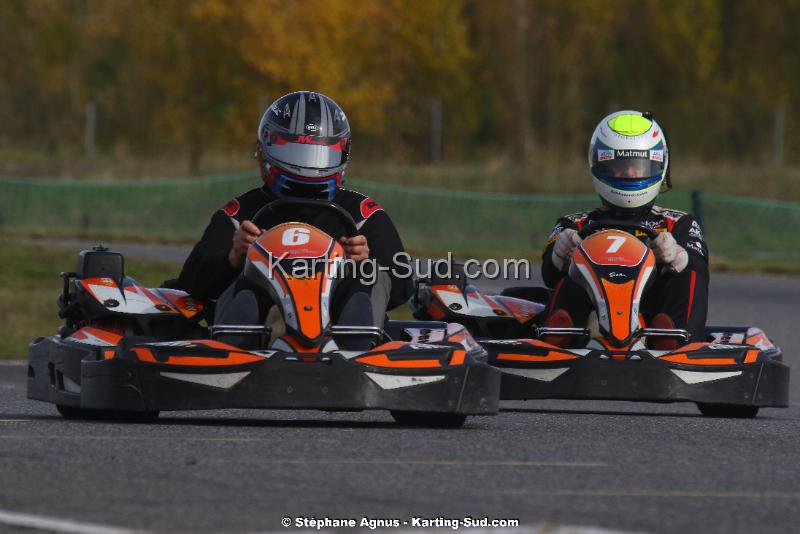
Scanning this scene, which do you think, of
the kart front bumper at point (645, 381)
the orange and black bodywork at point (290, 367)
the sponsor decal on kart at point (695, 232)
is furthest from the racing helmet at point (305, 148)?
the sponsor decal on kart at point (695, 232)

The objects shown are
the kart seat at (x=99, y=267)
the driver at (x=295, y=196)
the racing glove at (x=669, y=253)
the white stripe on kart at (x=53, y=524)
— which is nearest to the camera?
the white stripe on kart at (x=53, y=524)

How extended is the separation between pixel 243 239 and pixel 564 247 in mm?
2346

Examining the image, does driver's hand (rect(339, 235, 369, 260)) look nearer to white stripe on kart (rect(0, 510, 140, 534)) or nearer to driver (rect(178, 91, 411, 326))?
driver (rect(178, 91, 411, 326))

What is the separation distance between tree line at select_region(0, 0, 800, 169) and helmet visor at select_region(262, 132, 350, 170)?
1123 inches

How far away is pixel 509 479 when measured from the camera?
6.00m

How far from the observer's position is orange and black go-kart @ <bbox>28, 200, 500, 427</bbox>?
25.5ft

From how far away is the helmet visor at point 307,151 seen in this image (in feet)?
28.9

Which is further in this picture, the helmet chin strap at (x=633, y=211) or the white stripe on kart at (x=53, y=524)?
the helmet chin strap at (x=633, y=211)

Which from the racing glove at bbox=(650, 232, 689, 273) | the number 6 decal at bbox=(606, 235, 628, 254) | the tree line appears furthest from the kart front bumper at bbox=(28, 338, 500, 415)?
the tree line

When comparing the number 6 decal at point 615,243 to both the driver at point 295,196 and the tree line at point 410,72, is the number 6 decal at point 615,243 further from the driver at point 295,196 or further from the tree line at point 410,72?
the tree line at point 410,72

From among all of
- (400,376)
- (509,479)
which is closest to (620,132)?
(400,376)

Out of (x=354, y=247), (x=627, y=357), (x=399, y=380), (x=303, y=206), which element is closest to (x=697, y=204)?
(x=627, y=357)

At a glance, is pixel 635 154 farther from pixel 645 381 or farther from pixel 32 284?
pixel 32 284

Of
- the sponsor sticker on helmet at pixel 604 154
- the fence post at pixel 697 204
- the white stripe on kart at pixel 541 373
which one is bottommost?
the fence post at pixel 697 204
